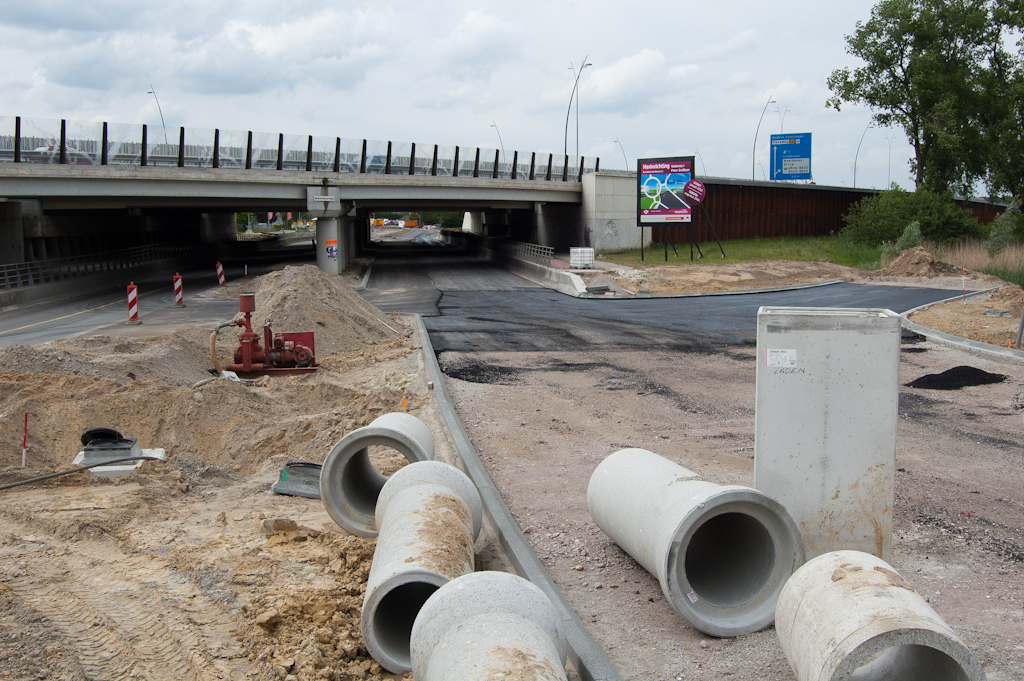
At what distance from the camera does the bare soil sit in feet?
16.5

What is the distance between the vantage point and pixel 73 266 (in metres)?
43.4

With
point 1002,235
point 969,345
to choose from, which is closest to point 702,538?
point 969,345

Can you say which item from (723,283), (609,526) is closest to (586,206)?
(723,283)

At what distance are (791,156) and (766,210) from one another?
19.1m

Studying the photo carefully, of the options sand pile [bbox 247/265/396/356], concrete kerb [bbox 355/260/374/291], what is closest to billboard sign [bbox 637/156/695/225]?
concrete kerb [bbox 355/260/374/291]

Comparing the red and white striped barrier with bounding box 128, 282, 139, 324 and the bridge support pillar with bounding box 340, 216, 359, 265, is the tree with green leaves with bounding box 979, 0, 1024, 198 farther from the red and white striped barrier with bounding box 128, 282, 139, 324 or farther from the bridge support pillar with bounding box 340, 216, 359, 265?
the red and white striped barrier with bounding box 128, 282, 139, 324

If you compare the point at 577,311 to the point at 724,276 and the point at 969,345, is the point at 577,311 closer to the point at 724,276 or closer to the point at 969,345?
the point at 969,345

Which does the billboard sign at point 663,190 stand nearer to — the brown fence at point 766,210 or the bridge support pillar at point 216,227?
the brown fence at point 766,210

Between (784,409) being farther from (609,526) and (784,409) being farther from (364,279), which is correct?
(364,279)

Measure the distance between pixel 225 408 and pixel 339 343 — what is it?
761 cm

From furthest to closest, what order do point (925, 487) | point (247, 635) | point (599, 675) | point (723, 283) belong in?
point (723, 283), point (925, 487), point (247, 635), point (599, 675)

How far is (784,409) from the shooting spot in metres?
5.77

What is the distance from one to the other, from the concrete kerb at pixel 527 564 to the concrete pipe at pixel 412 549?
1.35 feet

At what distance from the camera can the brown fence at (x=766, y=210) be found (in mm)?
52750
